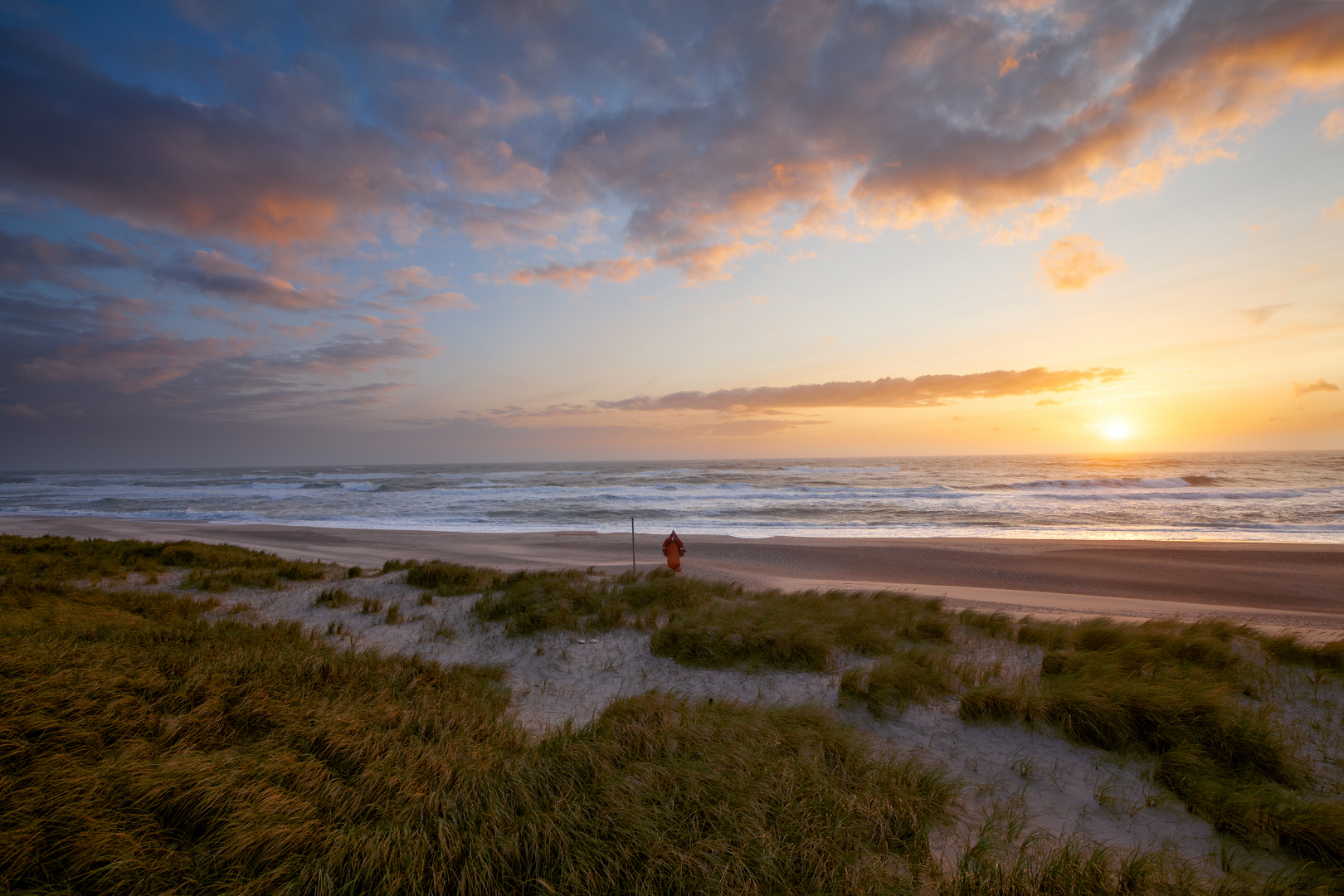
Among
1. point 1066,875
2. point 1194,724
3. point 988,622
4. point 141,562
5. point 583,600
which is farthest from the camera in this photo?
point 141,562

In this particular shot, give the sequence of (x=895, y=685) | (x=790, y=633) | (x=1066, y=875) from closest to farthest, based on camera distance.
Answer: (x=1066, y=875), (x=895, y=685), (x=790, y=633)

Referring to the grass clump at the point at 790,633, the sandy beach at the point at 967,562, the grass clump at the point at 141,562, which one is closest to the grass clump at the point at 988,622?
the grass clump at the point at 790,633

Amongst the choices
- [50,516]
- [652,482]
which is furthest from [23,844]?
[652,482]

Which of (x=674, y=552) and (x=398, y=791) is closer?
(x=398, y=791)

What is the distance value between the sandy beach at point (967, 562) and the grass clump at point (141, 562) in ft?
10.8

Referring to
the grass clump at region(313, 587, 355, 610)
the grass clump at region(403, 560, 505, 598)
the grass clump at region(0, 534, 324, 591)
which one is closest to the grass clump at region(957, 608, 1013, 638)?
the grass clump at region(403, 560, 505, 598)

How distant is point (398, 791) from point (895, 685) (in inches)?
191

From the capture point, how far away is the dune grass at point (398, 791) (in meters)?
2.53

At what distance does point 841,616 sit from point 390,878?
7.08 metres

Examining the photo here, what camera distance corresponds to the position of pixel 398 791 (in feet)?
11.0

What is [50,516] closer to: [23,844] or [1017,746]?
[23,844]

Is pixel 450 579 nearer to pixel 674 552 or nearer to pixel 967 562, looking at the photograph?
pixel 674 552

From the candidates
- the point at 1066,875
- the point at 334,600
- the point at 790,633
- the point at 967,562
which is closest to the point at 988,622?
the point at 790,633

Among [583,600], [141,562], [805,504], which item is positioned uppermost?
[141,562]
